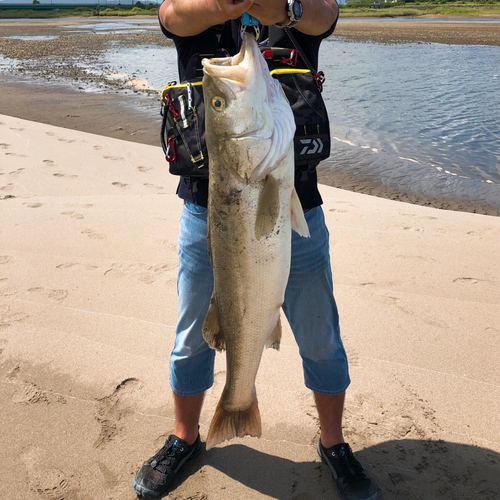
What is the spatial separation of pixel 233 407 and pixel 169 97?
1493mm

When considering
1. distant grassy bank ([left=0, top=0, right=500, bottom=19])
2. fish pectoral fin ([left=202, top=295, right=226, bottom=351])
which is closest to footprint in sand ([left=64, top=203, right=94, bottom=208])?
fish pectoral fin ([left=202, top=295, right=226, bottom=351])

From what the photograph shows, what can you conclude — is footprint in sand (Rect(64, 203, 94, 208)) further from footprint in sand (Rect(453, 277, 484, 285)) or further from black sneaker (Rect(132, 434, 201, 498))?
footprint in sand (Rect(453, 277, 484, 285))

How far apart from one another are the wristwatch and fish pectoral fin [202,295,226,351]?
4.00ft

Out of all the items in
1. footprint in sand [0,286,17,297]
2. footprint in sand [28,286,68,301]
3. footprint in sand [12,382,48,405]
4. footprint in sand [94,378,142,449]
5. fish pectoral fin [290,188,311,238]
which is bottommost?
footprint in sand [94,378,142,449]

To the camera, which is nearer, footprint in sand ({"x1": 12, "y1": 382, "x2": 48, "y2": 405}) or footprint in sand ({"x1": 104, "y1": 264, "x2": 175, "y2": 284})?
footprint in sand ({"x1": 12, "y1": 382, "x2": 48, "y2": 405})

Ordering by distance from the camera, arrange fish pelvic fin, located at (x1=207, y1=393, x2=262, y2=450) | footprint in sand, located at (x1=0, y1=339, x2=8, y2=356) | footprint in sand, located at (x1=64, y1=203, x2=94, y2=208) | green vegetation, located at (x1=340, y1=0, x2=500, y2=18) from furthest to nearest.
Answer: green vegetation, located at (x1=340, y1=0, x2=500, y2=18) < footprint in sand, located at (x1=64, y1=203, x2=94, y2=208) < footprint in sand, located at (x1=0, y1=339, x2=8, y2=356) < fish pelvic fin, located at (x1=207, y1=393, x2=262, y2=450)

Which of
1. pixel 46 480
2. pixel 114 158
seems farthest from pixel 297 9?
pixel 114 158

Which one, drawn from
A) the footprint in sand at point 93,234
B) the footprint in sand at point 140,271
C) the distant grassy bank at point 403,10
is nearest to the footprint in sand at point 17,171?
the footprint in sand at point 93,234

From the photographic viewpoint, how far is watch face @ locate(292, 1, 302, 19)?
1.90 m

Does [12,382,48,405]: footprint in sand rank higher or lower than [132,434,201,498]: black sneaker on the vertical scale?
higher

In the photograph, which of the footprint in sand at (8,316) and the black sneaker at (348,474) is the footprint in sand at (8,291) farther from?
the black sneaker at (348,474)

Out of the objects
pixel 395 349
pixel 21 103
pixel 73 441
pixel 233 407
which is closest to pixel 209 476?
pixel 233 407

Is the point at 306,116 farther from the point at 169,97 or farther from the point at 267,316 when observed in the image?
the point at 267,316

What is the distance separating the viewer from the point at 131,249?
493 cm
